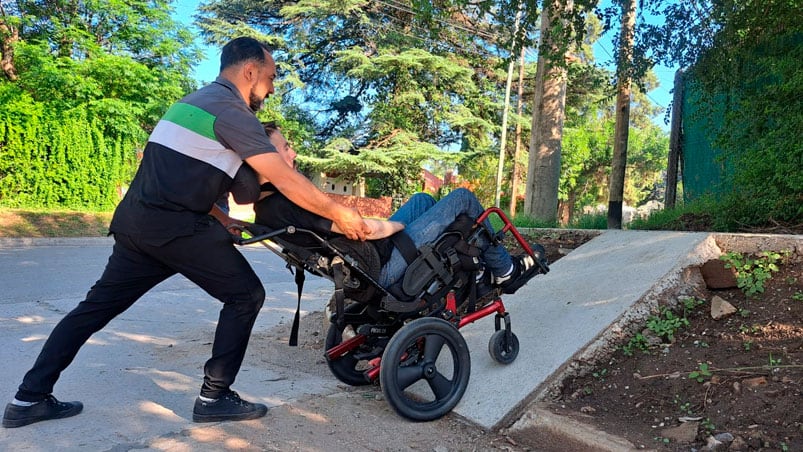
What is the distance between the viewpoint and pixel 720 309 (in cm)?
358

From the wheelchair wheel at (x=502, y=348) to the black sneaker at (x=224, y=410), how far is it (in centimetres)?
140

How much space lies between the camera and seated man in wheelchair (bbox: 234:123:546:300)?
2.85m

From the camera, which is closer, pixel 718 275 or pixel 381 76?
pixel 718 275

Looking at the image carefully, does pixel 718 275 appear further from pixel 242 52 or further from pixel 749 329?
pixel 242 52

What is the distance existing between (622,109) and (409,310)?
516cm

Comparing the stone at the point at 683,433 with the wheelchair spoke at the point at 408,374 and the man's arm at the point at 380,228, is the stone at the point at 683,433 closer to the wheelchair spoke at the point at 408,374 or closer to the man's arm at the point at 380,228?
the wheelchair spoke at the point at 408,374

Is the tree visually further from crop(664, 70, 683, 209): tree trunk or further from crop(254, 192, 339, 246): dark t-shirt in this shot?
crop(254, 192, 339, 246): dark t-shirt

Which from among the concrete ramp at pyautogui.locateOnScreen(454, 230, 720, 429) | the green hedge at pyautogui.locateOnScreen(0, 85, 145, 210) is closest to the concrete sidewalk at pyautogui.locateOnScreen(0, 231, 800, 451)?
the concrete ramp at pyautogui.locateOnScreen(454, 230, 720, 429)

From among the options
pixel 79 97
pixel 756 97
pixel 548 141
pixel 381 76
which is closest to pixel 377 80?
pixel 381 76

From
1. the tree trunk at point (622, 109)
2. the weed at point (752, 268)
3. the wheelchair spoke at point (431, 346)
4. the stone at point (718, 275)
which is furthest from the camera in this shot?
the tree trunk at point (622, 109)

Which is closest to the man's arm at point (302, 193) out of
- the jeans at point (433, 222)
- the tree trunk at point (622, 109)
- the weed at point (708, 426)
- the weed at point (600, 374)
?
the jeans at point (433, 222)

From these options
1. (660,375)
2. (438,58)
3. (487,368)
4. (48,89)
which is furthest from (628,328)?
(438,58)

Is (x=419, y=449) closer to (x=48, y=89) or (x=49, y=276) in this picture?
(x=49, y=276)

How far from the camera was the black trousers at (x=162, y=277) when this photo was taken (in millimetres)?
2721
